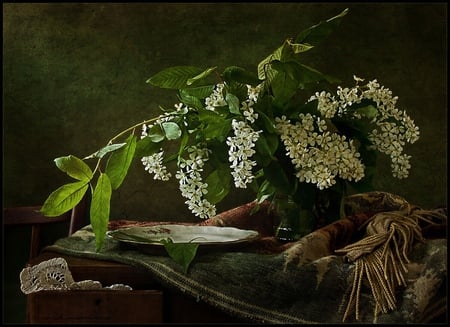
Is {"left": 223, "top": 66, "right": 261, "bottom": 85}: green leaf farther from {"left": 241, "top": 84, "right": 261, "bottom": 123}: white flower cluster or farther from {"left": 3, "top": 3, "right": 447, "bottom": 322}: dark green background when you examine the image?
{"left": 3, "top": 3, "right": 447, "bottom": 322}: dark green background

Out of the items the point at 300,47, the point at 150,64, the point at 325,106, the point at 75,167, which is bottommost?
the point at 75,167

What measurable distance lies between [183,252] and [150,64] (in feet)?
5.00

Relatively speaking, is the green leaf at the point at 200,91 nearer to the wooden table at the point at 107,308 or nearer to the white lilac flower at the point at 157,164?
the white lilac flower at the point at 157,164

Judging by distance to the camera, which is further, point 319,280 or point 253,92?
point 253,92

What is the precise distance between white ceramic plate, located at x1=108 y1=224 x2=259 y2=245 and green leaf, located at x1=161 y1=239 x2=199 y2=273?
0.06 metres

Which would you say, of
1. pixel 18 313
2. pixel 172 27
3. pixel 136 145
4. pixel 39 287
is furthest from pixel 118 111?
pixel 39 287

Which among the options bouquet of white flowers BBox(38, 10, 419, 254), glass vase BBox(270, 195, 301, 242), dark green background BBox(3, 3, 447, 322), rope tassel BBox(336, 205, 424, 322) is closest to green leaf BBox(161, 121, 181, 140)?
bouquet of white flowers BBox(38, 10, 419, 254)

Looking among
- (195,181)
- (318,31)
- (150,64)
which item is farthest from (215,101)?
(150,64)

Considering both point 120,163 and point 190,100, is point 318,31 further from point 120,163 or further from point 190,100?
point 120,163

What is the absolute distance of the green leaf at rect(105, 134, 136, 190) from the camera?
48.0 inches

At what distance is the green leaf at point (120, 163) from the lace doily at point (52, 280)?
17cm

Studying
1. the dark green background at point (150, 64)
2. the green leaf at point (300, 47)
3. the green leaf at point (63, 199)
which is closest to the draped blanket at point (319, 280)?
the green leaf at point (63, 199)

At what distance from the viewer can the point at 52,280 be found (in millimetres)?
1079

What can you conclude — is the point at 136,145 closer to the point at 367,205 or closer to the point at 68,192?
the point at 68,192
